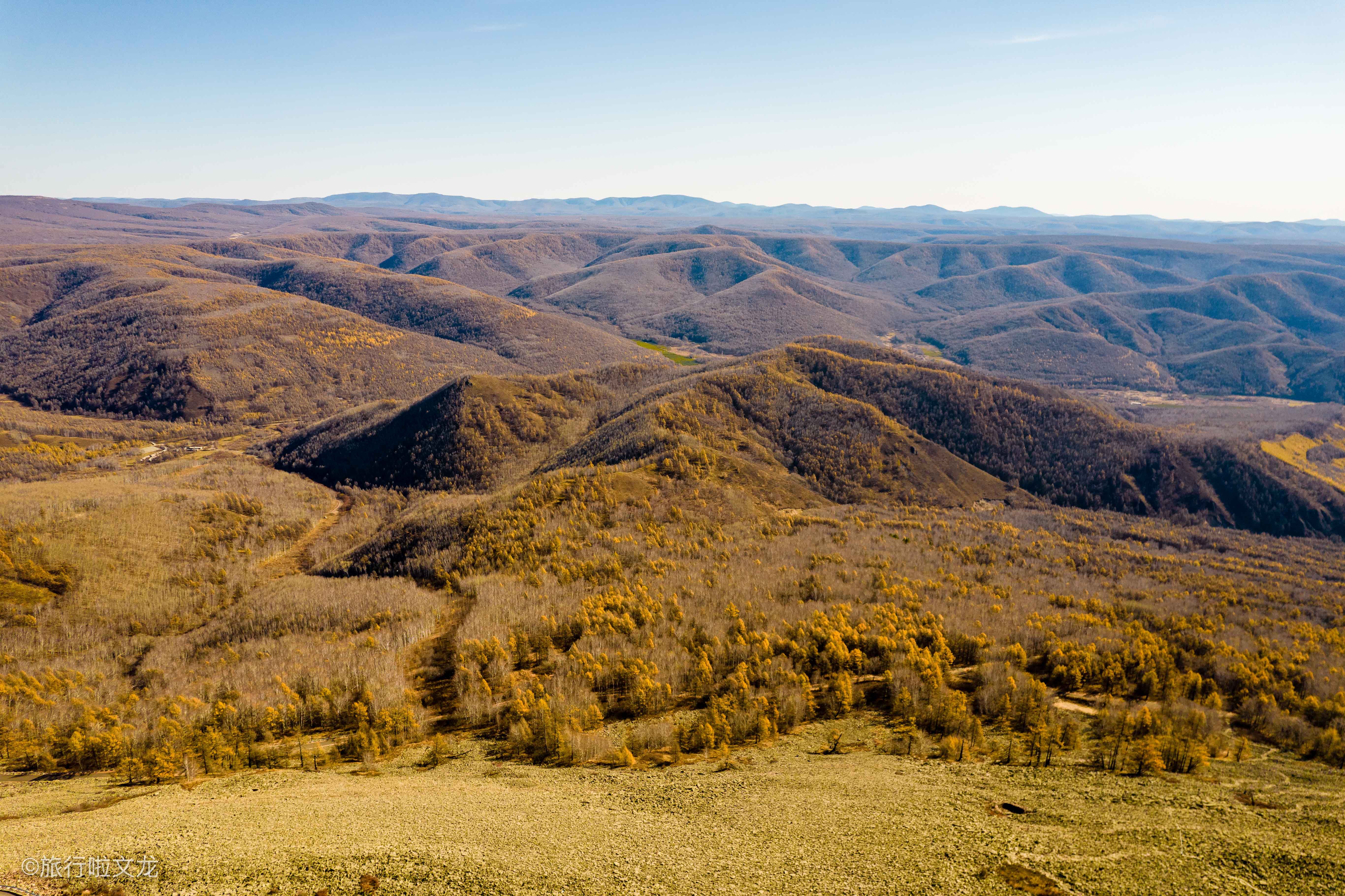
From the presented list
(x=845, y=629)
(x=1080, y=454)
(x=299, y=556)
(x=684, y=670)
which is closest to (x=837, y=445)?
(x=1080, y=454)

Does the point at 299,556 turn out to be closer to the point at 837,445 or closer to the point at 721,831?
the point at 721,831

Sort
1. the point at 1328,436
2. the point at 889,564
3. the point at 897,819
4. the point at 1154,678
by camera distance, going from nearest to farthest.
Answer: the point at 897,819, the point at 1154,678, the point at 889,564, the point at 1328,436

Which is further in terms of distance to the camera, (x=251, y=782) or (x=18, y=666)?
(x=18, y=666)

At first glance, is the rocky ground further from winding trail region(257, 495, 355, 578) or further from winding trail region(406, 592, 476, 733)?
winding trail region(257, 495, 355, 578)

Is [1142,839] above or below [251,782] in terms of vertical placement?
above

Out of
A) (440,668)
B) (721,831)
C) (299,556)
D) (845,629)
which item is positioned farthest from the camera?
(299,556)

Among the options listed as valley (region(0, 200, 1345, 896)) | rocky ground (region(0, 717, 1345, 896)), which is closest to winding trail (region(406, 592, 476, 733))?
valley (region(0, 200, 1345, 896))

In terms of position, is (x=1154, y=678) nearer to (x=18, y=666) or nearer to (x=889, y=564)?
(x=889, y=564)

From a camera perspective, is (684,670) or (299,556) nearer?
(684,670)

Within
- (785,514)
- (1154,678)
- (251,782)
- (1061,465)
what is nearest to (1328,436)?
(1061,465)
